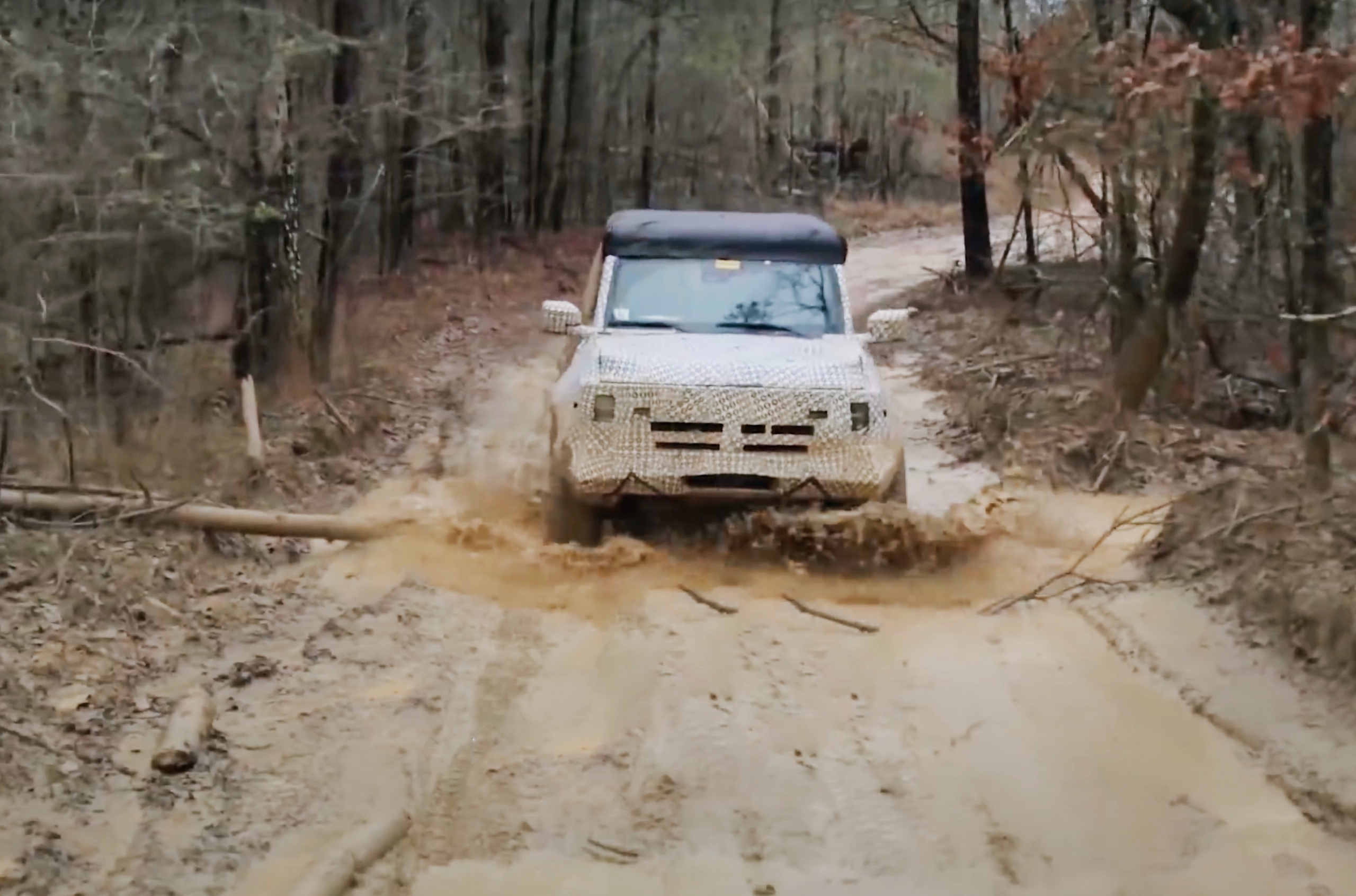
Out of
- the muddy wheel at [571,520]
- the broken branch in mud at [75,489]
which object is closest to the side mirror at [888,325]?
the muddy wheel at [571,520]

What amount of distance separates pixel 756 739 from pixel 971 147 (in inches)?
568

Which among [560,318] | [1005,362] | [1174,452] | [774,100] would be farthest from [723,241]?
[774,100]

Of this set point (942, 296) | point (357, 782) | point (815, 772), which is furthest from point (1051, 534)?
point (942, 296)

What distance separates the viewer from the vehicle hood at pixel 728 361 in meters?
7.98

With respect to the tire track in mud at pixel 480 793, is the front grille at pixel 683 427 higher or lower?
higher

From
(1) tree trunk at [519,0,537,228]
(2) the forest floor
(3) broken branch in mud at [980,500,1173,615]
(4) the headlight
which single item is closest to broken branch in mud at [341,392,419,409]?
(2) the forest floor

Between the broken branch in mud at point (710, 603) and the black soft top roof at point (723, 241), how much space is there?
2.53m

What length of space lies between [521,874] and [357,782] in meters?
0.93

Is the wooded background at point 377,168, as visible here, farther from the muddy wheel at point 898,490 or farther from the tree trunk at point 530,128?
the tree trunk at point 530,128

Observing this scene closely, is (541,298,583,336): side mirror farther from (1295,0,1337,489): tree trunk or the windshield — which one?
(1295,0,1337,489): tree trunk

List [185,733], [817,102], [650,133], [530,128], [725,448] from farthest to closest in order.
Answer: [817,102] → [650,133] → [530,128] → [725,448] → [185,733]

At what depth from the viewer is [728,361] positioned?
8.16 meters

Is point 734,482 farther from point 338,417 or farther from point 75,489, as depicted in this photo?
point 338,417

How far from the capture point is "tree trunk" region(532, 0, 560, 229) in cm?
2777
